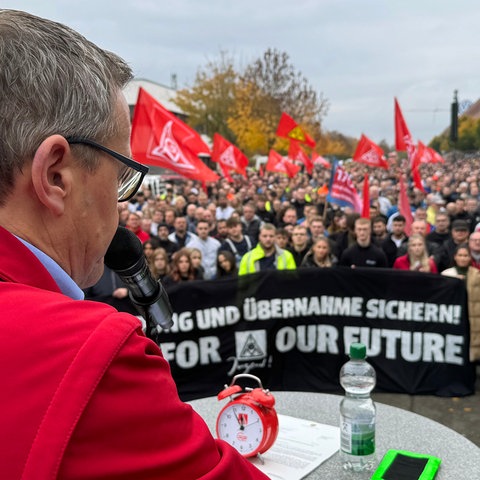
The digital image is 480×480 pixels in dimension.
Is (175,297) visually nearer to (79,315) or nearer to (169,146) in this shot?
(169,146)

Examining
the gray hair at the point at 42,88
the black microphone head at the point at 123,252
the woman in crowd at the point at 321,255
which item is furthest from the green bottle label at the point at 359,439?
the woman in crowd at the point at 321,255

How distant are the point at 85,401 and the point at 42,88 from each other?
51 centimetres

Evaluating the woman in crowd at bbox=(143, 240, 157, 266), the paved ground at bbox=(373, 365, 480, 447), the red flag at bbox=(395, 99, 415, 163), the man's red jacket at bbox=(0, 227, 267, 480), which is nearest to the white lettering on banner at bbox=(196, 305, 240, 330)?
the woman in crowd at bbox=(143, 240, 157, 266)

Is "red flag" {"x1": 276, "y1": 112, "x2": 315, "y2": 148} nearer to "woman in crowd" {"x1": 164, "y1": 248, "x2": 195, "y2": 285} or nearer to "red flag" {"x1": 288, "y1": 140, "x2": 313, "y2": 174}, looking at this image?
"red flag" {"x1": 288, "y1": 140, "x2": 313, "y2": 174}

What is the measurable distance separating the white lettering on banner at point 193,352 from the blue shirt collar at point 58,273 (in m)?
5.17

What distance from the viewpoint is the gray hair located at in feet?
3.06

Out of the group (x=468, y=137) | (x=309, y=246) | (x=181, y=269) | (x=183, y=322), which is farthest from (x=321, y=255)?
(x=468, y=137)

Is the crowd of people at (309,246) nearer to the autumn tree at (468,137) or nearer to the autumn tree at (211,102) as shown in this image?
the autumn tree at (211,102)

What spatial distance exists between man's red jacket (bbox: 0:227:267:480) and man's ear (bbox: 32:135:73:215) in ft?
0.61

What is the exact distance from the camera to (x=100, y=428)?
0.70 meters

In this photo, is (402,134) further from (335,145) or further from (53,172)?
(335,145)

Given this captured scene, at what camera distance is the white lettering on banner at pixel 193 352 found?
612 centimetres

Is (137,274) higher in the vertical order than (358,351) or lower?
higher

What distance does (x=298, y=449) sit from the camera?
8.39 feet
